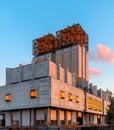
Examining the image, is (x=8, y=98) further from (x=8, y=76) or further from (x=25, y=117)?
(x=25, y=117)

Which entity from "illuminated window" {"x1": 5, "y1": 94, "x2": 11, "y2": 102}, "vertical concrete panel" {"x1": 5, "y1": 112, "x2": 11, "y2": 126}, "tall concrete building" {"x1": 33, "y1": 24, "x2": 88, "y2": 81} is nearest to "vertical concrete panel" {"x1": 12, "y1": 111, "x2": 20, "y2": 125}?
"vertical concrete panel" {"x1": 5, "y1": 112, "x2": 11, "y2": 126}

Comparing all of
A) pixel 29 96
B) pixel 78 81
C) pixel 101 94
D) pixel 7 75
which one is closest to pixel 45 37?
pixel 101 94

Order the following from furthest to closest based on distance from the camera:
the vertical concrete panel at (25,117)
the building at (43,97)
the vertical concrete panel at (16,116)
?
1. the vertical concrete panel at (16,116)
2. the vertical concrete panel at (25,117)
3. the building at (43,97)

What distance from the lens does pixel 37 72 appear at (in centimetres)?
7794

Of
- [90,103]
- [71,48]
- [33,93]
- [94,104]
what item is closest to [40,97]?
[33,93]

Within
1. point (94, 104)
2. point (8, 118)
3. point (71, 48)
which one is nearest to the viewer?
point (8, 118)

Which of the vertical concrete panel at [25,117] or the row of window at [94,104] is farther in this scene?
the row of window at [94,104]

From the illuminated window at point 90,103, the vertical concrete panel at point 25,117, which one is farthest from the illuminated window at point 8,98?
the illuminated window at point 90,103

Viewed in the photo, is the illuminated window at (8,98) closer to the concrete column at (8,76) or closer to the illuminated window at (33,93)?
the concrete column at (8,76)

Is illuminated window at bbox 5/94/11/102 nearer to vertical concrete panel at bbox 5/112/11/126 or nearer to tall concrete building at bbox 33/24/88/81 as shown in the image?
vertical concrete panel at bbox 5/112/11/126

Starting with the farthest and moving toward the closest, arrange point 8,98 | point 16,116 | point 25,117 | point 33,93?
point 8,98
point 16,116
point 25,117
point 33,93

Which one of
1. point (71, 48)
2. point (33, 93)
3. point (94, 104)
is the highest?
point (71, 48)

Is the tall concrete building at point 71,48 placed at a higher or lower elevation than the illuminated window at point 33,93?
higher

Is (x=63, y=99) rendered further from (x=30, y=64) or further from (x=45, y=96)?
(x=30, y=64)
